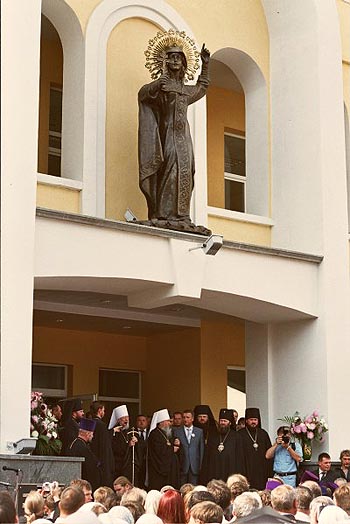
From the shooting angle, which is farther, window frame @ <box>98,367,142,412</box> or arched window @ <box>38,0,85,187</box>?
window frame @ <box>98,367,142,412</box>

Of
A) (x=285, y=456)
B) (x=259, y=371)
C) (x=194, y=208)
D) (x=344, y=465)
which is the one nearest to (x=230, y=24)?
(x=194, y=208)

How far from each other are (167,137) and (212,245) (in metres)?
1.78

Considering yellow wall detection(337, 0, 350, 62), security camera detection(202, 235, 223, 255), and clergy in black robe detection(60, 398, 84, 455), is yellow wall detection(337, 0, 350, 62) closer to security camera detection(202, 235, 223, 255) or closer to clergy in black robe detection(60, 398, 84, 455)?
security camera detection(202, 235, 223, 255)

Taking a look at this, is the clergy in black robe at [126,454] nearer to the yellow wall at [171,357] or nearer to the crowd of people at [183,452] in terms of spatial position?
the crowd of people at [183,452]

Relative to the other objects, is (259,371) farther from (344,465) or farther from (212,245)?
(212,245)

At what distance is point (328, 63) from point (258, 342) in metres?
4.61

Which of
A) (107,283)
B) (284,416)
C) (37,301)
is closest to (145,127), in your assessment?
(107,283)

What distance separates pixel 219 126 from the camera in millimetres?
21344

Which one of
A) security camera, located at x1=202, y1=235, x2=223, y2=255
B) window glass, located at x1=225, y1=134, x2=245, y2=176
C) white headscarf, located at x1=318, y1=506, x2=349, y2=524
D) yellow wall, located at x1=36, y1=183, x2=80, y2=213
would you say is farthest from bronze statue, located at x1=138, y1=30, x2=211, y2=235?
white headscarf, located at x1=318, y1=506, x2=349, y2=524

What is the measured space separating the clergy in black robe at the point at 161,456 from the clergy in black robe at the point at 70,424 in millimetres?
1485

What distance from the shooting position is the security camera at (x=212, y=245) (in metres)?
16.0

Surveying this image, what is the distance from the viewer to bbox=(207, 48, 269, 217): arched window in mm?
18984

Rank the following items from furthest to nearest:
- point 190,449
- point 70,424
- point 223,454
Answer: point 223,454, point 190,449, point 70,424

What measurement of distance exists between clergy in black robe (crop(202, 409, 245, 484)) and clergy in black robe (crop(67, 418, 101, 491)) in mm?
2343
